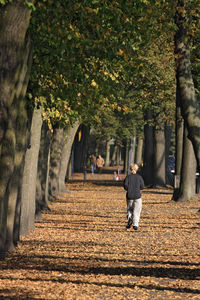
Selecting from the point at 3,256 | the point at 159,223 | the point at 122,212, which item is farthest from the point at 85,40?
the point at 122,212

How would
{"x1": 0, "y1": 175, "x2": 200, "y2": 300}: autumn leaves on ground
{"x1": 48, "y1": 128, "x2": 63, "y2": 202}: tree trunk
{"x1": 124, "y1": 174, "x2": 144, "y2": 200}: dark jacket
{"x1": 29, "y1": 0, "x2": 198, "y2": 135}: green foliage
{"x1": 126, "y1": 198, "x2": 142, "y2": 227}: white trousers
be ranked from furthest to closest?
1. {"x1": 48, "y1": 128, "x2": 63, "y2": 202}: tree trunk
2. {"x1": 126, "y1": 198, "x2": 142, "y2": 227}: white trousers
3. {"x1": 124, "y1": 174, "x2": 144, "y2": 200}: dark jacket
4. {"x1": 29, "y1": 0, "x2": 198, "y2": 135}: green foliage
5. {"x1": 0, "y1": 175, "x2": 200, "y2": 300}: autumn leaves on ground

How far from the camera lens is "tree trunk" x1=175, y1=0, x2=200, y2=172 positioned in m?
14.8

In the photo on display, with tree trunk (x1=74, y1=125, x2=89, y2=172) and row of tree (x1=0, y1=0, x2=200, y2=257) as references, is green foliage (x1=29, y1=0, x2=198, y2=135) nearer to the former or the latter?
row of tree (x1=0, y1=0, x2=200, y2=257)

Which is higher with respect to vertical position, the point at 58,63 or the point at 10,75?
the point at 58,63

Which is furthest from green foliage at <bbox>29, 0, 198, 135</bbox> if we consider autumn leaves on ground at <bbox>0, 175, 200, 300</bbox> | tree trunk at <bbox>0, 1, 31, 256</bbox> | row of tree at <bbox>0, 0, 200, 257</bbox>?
autumn leaves on ground at <bbox>0, 175, 200, 300</bbox>

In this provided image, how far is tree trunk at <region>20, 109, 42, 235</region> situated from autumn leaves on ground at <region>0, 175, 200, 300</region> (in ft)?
1.48

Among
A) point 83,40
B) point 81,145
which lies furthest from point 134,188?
point 81,145

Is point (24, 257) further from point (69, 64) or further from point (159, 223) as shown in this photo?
point (159, 223)

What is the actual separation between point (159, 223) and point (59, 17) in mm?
10423

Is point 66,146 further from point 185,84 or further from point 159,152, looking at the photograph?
point 185,84

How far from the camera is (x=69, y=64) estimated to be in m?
13.0

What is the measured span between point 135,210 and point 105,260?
212 inches

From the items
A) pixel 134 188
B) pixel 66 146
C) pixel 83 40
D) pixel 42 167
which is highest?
pixel 83 40

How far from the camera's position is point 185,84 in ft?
50.8
